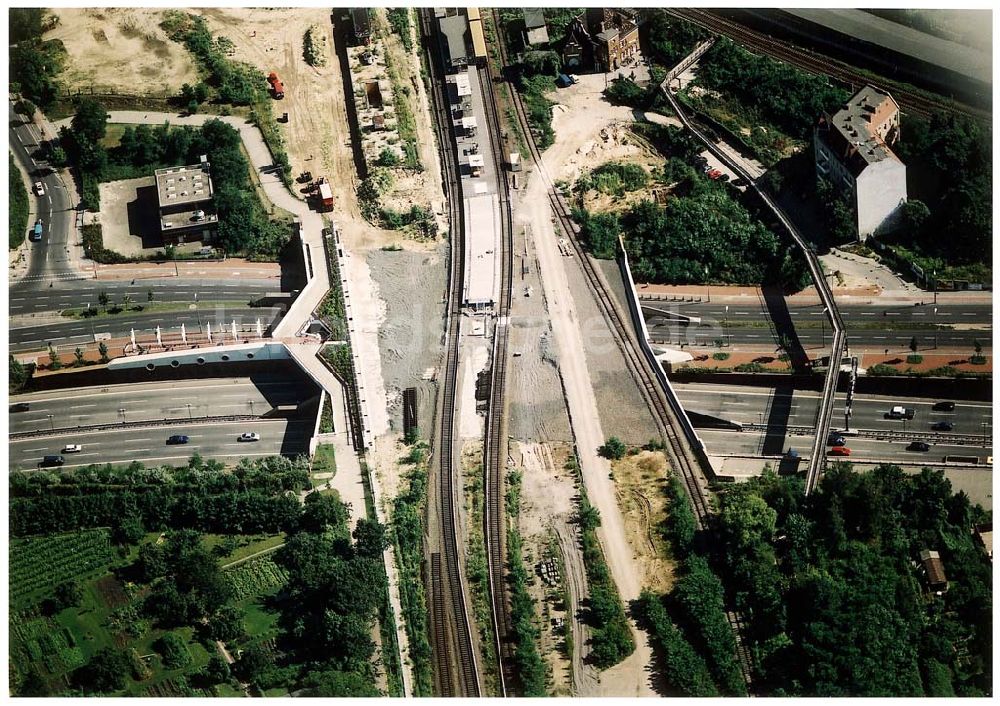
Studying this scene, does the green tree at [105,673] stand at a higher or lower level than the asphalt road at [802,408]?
lower

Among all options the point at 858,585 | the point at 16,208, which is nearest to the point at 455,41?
the point at 16,208

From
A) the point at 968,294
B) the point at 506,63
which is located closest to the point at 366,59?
the point at 506,63

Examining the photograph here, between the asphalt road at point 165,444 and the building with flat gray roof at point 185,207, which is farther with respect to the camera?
the building with flat gray roof at point 185,207

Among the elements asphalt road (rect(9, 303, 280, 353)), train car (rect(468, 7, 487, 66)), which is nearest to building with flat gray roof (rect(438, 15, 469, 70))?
train car (rect(468, 7, 487, 66))

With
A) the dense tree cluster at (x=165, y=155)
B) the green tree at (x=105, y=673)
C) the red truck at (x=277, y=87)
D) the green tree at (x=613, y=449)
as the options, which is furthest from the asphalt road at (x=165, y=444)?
the red truck at (x=277, y=87)

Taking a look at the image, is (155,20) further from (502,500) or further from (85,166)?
(502,500)

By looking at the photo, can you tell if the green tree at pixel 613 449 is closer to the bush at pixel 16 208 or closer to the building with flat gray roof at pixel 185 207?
the building with flat gray roof at pixel 185 207

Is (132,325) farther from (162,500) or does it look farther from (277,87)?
(277,87)
